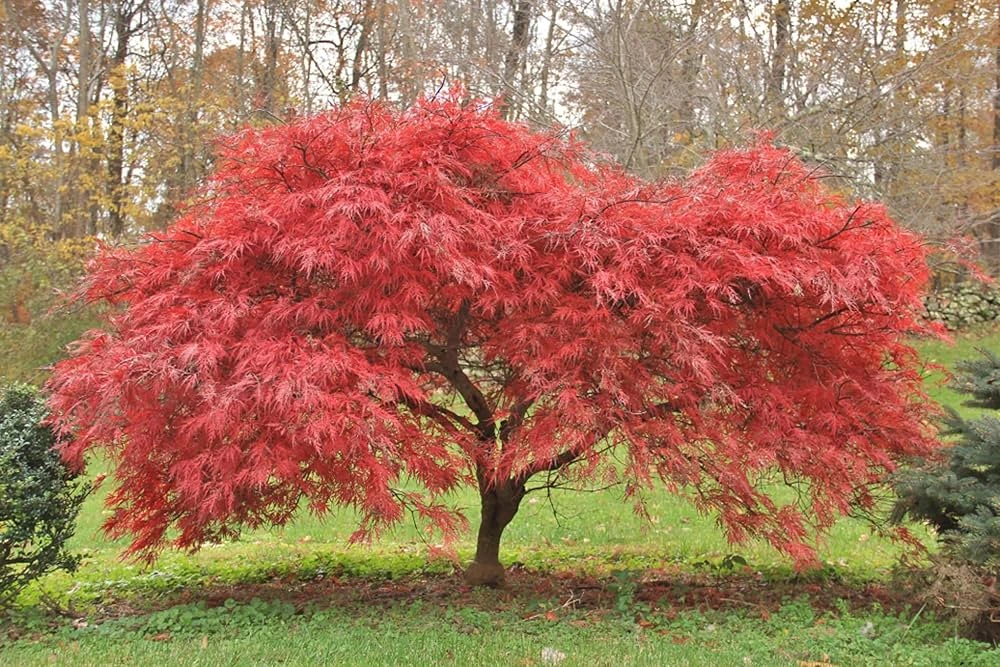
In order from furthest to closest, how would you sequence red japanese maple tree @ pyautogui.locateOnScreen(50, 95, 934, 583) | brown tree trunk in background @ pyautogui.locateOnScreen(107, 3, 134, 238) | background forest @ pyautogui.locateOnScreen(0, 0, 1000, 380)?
1. brown tree trunk in background @ pyautogui.locateOnScreen(107, 3, 134, 238)
2. background forest @ pyautogui.locateOnScreen(0, 0, 1000, 380)
3. red japanese maple tree @ pyautogui.locateOnScreen(50, 95, 934, 583)

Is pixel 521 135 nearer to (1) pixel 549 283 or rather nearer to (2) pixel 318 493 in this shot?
(1) pixel 549 283

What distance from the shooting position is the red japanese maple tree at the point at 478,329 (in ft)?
13.0

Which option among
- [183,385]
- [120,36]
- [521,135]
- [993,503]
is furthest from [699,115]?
[120,36]

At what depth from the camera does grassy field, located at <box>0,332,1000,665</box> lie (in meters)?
4.17

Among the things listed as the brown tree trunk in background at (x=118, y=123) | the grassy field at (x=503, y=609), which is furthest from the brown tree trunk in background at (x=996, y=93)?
the brown tree trunk in background at (x=118, y=123)

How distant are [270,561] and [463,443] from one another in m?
3.42

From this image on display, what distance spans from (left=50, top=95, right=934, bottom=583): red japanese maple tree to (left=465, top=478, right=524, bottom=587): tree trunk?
30.6 inches

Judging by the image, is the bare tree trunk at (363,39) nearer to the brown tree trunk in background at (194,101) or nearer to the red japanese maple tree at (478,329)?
the brown tree trunk in background at (194,101)

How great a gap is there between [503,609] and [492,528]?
0.61 metres

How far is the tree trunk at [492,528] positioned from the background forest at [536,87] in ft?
8.19

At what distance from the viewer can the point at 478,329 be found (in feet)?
15.9

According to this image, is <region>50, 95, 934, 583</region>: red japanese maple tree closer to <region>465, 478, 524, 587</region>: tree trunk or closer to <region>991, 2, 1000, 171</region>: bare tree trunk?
<region>465, 478, 524, 587</region>: tree trunk

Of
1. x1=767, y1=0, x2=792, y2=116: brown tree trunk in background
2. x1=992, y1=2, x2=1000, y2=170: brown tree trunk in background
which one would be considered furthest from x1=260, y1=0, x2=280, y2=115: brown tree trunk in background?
x1=992, y1=2, x2=1000, y2=170: brown tree trunk in background

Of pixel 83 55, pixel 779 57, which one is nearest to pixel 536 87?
pixel 779 57
